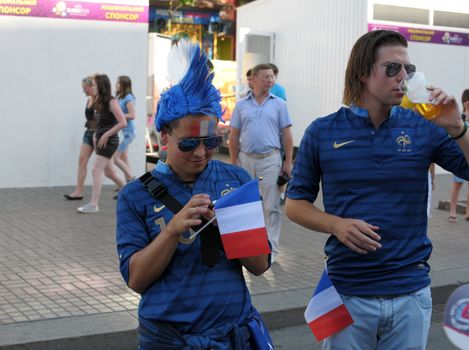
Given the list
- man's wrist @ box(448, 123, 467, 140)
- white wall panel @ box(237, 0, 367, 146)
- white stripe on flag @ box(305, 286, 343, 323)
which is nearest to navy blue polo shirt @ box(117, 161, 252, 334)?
white stripe on flag @ box(305, 286, 343, 323)

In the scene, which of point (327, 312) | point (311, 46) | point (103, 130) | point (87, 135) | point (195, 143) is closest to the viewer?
point (195, 143)

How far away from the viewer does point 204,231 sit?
2.57 meters

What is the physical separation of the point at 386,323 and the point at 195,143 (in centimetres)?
105

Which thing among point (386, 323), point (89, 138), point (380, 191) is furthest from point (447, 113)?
point (89, 138)

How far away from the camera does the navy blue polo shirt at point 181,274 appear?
258cm

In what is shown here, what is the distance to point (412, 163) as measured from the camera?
3051 millimetres

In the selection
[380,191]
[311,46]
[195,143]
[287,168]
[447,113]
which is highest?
[311,46]

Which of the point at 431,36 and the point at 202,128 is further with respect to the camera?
the point at 431,36

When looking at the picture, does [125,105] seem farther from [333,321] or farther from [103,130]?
[333,321]

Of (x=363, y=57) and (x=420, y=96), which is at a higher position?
A: (x=363, y=57)

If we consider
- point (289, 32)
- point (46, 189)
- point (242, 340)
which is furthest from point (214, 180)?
point (289, 32)

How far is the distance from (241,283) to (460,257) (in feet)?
20.7

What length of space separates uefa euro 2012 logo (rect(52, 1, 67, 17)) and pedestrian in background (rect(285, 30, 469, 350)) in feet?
34.5

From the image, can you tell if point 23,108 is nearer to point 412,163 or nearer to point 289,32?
point 289,32
